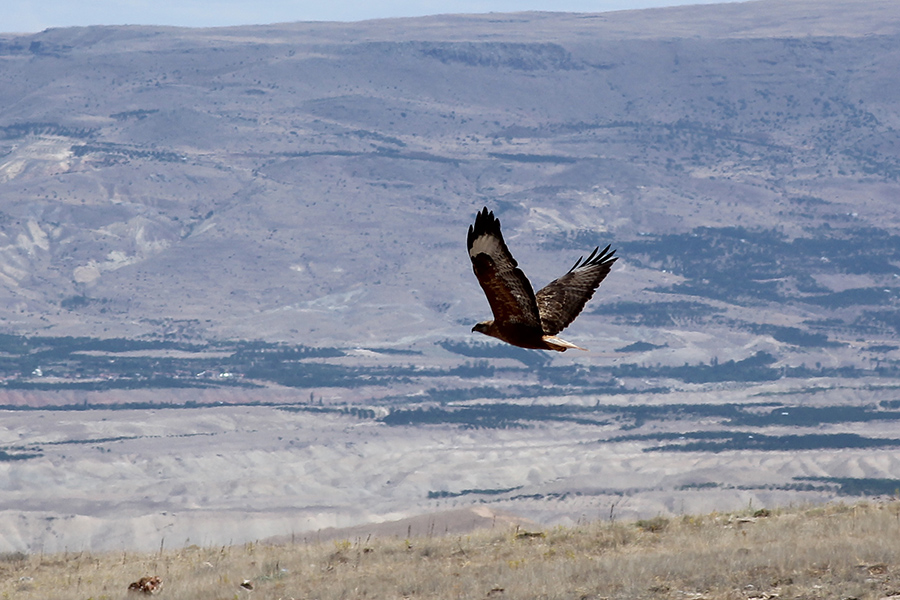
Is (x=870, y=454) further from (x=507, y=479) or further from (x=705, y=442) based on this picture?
(x=507, y=479)

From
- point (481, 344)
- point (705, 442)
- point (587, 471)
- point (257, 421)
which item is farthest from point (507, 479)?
point (481, 344)

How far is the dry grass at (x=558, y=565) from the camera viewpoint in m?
17.7

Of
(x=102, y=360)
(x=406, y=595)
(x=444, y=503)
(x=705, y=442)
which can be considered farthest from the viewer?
(x=102, y=360)

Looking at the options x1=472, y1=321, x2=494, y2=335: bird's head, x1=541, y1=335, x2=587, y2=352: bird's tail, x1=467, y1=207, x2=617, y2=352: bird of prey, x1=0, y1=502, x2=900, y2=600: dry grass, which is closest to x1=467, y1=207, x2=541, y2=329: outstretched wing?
x1=467, y1=207, x2=617, y2=352: bird of prey

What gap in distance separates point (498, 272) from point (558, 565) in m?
7.98

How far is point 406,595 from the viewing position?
18984mm

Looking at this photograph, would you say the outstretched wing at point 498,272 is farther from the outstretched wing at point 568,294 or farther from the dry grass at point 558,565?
the dry grass at point 558,565

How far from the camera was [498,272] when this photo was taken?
1219 cm

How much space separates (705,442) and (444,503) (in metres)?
38.6

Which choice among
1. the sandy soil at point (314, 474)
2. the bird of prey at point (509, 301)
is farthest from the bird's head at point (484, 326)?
the sandy soil at point (314, 474)

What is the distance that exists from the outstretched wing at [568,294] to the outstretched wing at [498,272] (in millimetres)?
878

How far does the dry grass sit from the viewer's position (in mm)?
17656

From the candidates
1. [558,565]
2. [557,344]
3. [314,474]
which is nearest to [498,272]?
[557,344]

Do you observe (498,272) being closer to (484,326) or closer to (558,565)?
(484,326)
